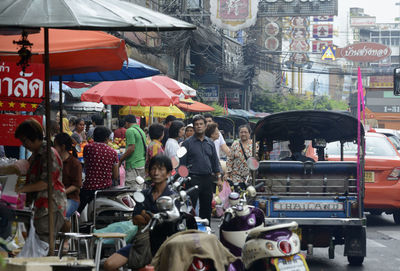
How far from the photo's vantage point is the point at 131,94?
1262 centimetres

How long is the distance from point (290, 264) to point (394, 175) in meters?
7.74

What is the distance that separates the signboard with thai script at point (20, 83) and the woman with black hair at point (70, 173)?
2.38 ft

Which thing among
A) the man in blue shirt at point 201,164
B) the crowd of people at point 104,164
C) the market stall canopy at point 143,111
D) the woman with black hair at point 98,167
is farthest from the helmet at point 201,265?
the market stall canopy at point 143,111

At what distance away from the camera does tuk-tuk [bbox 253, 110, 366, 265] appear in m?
8.78

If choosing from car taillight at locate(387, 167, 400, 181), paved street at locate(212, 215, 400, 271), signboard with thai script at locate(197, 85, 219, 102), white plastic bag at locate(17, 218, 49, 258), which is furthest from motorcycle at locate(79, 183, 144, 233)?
signboard with thai script at locate(197, 85, 219, 102)

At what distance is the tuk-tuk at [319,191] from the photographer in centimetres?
878

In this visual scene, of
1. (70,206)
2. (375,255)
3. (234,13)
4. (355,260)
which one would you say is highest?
(234,13)

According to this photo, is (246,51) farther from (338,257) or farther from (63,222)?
(63,222)

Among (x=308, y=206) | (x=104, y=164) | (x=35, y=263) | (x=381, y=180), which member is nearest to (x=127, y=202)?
(x=104, y=164)

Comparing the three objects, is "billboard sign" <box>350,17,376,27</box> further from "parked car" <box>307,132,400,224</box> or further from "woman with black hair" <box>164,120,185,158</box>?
"woman with black hair" <box>164,120,185,158</box>

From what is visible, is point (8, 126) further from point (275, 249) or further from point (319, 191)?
point (319, 191)

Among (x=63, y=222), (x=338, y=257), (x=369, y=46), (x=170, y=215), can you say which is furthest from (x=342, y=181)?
(x=369, y=46)

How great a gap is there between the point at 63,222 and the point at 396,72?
12478mm

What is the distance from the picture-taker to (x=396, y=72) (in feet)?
56.5
